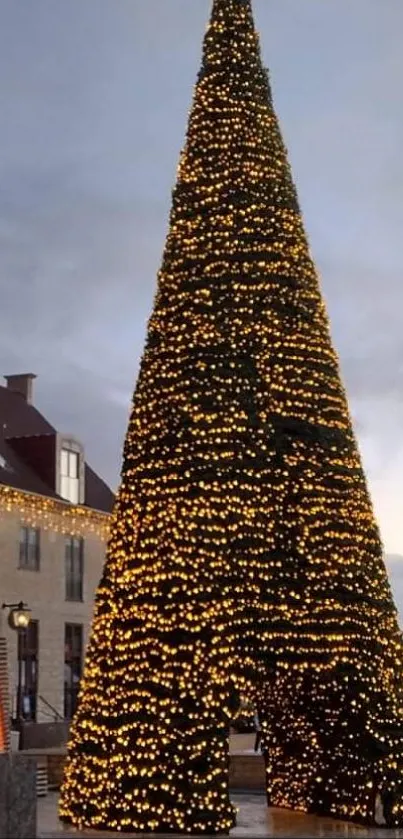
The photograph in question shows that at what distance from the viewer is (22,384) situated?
45.0 meters

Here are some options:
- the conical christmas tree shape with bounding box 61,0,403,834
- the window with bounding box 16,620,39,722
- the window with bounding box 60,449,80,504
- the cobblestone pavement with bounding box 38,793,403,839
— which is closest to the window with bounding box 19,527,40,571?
the window with bounding box 16,620,39,722

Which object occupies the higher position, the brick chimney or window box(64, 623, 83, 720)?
the brick chimney

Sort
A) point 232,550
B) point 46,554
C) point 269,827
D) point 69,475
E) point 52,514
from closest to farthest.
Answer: point 232,550, point 269,827, point 46,554, point 52,514, point 69,475

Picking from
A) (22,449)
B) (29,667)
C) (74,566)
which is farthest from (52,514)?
(29,667)

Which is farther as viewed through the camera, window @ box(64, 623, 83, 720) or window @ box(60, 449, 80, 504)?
window @ box(60, 449, 80, 504)

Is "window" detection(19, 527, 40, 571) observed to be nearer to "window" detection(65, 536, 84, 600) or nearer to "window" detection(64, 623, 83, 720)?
"window" detection(65, 536, 84, 600)

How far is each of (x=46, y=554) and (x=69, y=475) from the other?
331 cm

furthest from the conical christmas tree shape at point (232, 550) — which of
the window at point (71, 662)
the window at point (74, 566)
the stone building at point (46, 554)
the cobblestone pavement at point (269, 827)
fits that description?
the window at point (74, 566)

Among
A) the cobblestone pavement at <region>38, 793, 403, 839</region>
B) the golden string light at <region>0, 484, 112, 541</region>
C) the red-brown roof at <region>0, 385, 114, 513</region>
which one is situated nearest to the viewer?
the cobblestone pavement at <region>38, 793, 403, 839</region>

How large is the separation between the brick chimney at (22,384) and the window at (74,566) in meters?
6.68

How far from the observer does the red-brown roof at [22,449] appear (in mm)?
38875

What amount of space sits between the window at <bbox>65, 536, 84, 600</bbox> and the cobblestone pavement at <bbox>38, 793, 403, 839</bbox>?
20.8m

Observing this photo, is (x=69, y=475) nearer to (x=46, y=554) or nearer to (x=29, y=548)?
(x=46, y=554)

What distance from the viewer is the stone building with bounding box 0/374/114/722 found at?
1460 inches
